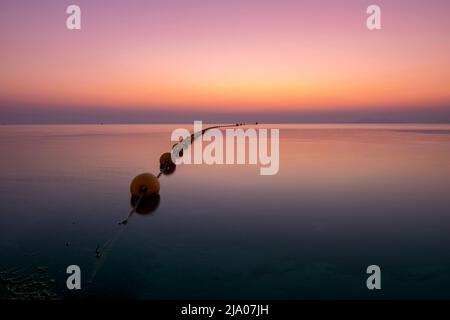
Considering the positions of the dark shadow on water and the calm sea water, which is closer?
the calm sea water

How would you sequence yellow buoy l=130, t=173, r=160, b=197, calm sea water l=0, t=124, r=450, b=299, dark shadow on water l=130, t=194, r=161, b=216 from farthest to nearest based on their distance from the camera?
yellow buoy l=130, t=173, r=160, b=197, dark shadow on water l=130, t=194, r=161, b=216, calm sea water l=0, t=124, r=450, b=299

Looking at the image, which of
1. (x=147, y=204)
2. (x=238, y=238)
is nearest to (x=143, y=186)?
(x=147, y=204)

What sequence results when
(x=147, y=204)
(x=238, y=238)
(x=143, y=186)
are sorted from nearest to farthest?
(x=238, y=238)
(x=147, y=204)
(x=143, y=186)

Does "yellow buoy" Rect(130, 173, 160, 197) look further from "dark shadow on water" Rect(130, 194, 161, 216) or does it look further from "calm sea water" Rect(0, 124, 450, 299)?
"calm sea water" Rect(0, 124, 450, 299)

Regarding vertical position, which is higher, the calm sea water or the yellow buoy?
the yellow buoy

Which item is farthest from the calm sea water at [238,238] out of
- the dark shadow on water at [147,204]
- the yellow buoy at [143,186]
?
the yellow buoy at [143,186]

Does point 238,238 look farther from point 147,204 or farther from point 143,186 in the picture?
point 143,186

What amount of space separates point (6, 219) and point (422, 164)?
2682 centimetres

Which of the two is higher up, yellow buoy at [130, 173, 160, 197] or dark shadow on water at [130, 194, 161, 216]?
yellow buoy at [130, 173, 160, 197]

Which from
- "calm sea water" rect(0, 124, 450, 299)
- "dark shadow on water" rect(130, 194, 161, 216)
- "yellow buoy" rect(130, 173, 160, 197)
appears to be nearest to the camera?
"calm sea water" rect(0, 124, 450, 299)

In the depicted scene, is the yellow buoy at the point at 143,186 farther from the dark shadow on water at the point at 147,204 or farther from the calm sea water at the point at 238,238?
the calm sea water at the point at 238,238

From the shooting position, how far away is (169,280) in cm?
762

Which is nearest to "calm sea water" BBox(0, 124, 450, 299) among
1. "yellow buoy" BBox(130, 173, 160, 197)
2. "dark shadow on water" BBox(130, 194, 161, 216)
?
"dark shadow on water" BBox(130, 194, 161, 216)
